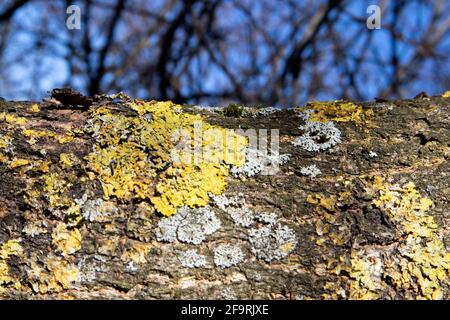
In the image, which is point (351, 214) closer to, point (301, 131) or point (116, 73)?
point (301, 131)

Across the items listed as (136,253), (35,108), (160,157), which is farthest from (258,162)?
(35,108)

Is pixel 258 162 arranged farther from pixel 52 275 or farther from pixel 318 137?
pixel 52 275

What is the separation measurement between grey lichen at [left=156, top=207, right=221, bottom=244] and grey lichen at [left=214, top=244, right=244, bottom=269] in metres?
0.04

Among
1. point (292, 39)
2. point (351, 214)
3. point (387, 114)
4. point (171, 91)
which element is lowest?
point (351, 214)

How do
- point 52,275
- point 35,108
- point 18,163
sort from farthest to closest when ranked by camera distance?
point 35,108 < point 18,163 < point 52,275

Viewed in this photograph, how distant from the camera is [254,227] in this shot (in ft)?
3.41

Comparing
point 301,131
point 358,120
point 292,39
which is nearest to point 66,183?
point 301,131

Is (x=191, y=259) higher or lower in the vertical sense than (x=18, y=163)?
lower

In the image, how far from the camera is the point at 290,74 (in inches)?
232

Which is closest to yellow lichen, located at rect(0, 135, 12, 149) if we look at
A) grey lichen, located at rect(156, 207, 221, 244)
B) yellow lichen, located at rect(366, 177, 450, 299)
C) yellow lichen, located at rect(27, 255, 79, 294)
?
yellow lichen, located at rect(27, 255, 79, 294)

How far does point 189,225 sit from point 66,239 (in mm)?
257

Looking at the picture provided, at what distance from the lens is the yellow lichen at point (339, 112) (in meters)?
1.23

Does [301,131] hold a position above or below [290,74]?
below

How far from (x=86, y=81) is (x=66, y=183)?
15.4ft
